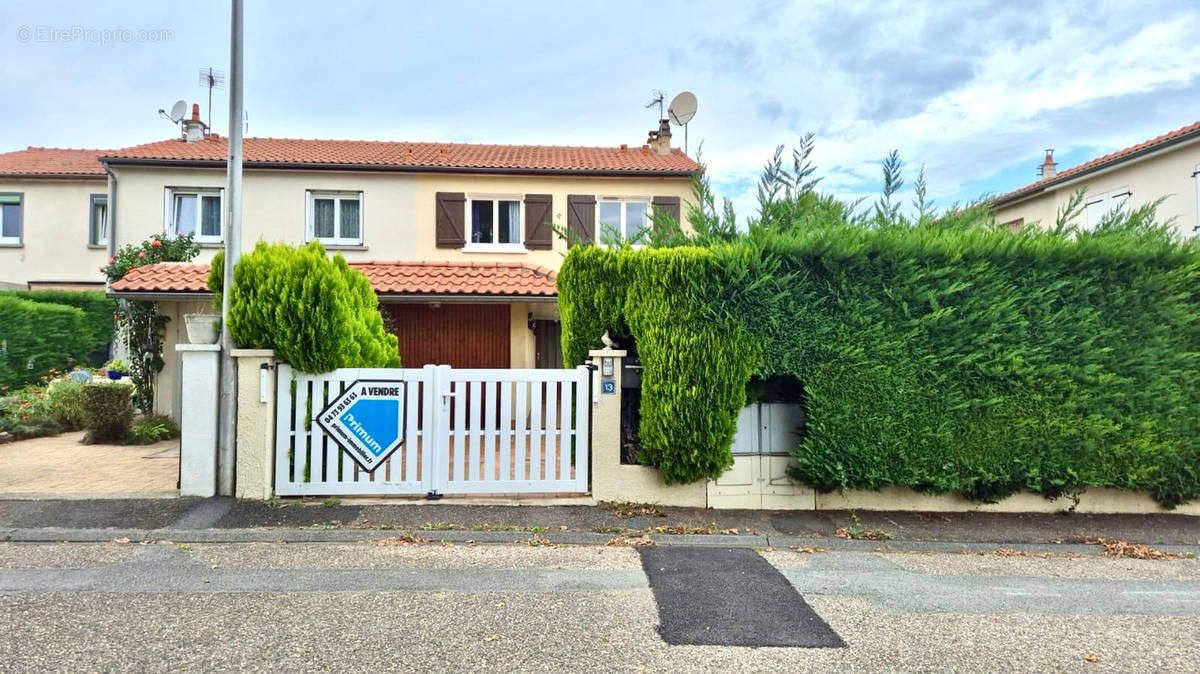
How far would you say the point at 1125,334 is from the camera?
257 inches

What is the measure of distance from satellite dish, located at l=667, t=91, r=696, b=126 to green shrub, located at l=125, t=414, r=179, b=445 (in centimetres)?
1209

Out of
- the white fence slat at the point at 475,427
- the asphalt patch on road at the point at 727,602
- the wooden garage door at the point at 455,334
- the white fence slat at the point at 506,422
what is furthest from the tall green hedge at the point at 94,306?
the asphalt patch on road at the point at 727,602

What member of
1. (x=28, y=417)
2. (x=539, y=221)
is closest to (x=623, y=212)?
(x=539, y=221)

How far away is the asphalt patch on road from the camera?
3.79m

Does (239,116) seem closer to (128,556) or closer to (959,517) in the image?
(128,556)

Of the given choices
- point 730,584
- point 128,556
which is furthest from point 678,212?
point 128,556

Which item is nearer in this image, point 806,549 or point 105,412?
point 806,549

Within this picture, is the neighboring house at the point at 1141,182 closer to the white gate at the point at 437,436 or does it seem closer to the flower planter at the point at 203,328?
the white gate at the point at 437,436

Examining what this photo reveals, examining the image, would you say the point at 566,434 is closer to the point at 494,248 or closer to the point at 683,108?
the point at 494,248

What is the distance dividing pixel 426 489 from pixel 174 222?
10741 millimetres

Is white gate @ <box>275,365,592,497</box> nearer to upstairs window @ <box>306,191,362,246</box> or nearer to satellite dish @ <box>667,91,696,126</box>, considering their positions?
upstairs window @ <box>306,191,362,246</box>

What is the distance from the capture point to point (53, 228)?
18516 millimetres

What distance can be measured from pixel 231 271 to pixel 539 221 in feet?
A: 26.0

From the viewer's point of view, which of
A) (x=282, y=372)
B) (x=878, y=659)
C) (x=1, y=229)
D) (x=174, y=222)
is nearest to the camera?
(x=878, y=659)
